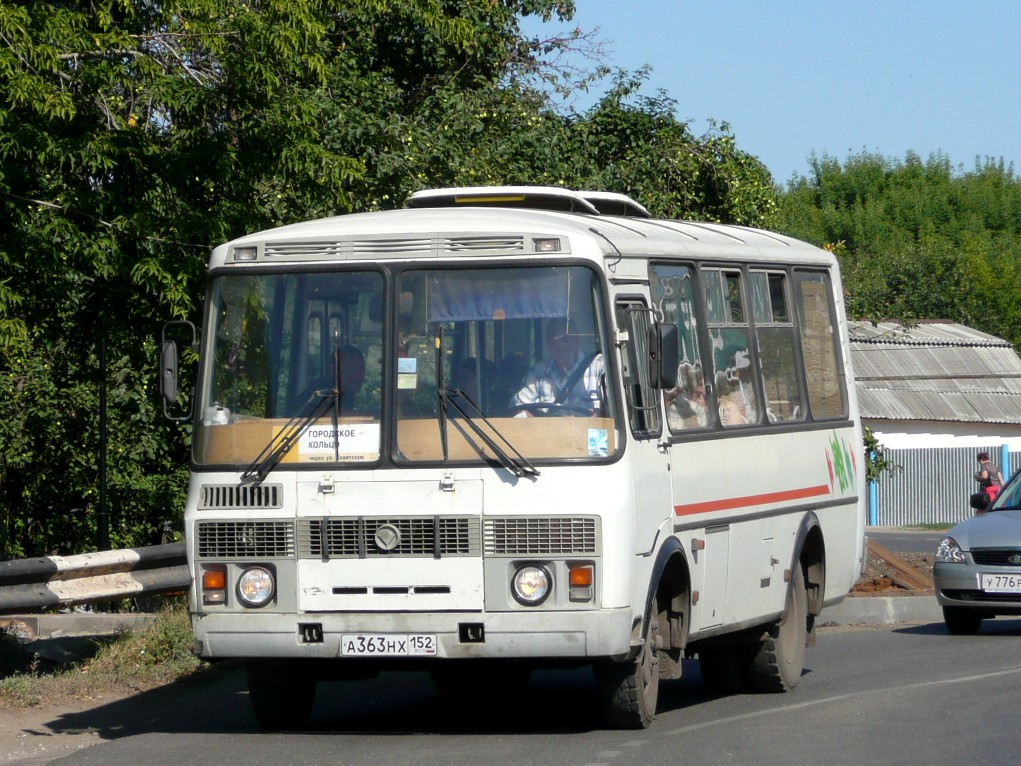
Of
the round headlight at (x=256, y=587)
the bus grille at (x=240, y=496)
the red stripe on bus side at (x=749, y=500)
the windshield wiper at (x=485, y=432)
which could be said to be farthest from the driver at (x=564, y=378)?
the round headlight at (x=256, y=587)

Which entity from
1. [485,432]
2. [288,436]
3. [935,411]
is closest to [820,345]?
[485,432]

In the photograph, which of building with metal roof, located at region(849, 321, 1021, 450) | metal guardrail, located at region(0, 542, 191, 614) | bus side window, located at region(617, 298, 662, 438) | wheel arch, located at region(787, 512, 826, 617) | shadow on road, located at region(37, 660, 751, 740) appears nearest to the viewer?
bus side window, located at region(617, 298, 662, 438)

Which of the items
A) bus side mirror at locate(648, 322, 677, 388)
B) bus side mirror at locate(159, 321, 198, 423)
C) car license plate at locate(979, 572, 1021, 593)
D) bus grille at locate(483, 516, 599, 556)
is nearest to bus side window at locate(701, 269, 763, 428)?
bus side mirror at locate(648, 322, 677, 388)

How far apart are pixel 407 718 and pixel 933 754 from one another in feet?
10.8

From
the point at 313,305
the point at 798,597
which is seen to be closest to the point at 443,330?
the point at 313,305

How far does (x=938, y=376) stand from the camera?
58.9m

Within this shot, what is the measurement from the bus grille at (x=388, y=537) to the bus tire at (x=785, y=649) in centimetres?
340

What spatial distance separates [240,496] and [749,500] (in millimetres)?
3438

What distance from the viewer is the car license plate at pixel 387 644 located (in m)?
Result: 8.62

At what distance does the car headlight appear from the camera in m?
15.4

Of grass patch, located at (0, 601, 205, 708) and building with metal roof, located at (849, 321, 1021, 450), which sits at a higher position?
building with metal roof, located at (849, 321, 1021, 450)

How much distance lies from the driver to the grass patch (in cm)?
396

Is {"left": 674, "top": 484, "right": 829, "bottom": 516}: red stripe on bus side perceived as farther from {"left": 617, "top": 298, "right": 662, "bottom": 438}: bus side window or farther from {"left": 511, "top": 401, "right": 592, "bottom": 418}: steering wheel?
{"left": 511, "top": 401, "right": 592, "bottom": 418}: steering wheel

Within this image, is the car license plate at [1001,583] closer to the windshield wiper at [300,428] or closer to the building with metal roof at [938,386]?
the windshield wiper at [300,428]
